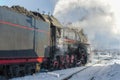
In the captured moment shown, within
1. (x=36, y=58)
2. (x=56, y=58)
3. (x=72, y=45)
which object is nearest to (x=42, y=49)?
(x=36, y=58)

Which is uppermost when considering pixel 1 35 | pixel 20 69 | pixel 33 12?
pixel 33 12

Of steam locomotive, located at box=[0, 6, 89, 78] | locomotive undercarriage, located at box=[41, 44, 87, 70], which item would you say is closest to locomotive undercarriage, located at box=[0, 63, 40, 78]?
steam locomotive, located at box=[0, 6, 89, 78]

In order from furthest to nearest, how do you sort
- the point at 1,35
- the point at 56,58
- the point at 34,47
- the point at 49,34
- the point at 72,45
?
the point at 72,45 < the point at 56,58 < the point at 49,34 < the point at 34,47 < the point at 1,35

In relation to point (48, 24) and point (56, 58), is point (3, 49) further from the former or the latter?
point (56, 58)

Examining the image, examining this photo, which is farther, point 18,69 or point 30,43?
point 30,43

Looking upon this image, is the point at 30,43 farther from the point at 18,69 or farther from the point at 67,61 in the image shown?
the point at 67,61

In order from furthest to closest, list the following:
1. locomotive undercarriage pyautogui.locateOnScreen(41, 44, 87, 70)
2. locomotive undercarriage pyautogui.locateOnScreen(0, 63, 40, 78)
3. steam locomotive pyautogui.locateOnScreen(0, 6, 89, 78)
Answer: locomotive undercarriage pyautogui.locateOnScreen(41, 44, 87, 70)
locomotive undercarriage pyautogui.locateOnScreen(0, 63, 40, 78)
steam locomotive pyautogui.locateOnScreen(0, 6, 89, 78)

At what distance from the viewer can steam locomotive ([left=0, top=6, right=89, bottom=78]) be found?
17.6 metres

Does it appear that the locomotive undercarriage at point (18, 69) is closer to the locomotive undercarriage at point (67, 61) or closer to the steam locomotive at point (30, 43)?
the steam locomotive at point (30, 43)

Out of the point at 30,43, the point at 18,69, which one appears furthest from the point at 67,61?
the point at 18,69

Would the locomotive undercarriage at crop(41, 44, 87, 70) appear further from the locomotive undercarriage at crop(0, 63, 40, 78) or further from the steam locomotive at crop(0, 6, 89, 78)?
the locomotive undercarriage at crop(0, 63, 40, 78)

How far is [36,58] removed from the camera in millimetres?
21703

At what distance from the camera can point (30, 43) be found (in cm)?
2078

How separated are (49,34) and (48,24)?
0.77 meters
